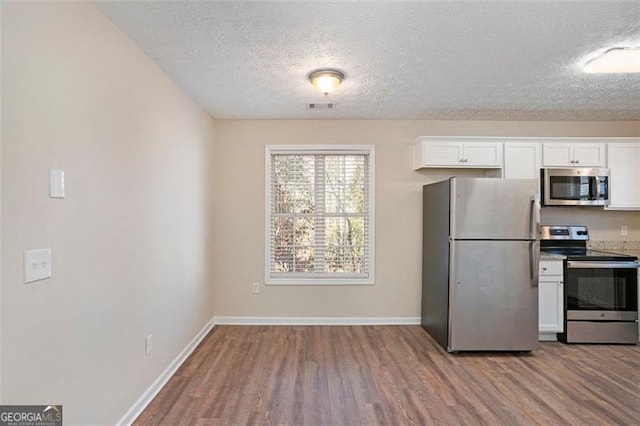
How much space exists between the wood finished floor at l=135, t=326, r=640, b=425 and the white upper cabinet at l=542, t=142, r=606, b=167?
1.93 m

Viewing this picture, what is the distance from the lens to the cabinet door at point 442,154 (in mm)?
3742

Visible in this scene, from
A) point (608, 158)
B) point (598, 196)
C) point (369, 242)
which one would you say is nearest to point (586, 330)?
point (598, 196)

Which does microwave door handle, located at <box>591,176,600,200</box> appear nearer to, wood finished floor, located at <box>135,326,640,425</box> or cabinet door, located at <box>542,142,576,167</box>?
cabinet door, located at <box>542,142,576,167</box>

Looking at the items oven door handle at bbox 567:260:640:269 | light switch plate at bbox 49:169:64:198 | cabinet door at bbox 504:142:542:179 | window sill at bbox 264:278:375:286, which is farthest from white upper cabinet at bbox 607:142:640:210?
light switch plate at bbox 49:169:64:198

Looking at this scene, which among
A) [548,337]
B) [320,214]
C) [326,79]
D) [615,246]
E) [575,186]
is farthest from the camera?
[320,214]

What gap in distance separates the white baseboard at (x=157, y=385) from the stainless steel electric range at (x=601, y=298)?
3809 millimetres

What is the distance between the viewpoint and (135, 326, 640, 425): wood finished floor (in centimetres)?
224

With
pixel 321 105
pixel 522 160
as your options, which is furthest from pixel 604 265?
pixel 321 105

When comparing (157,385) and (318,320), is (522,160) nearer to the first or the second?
(318,320)

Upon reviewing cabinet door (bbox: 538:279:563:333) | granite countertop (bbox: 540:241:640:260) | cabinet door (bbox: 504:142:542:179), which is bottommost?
cabinet door (bbox: 538:279:563:333)

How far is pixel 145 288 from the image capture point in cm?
234

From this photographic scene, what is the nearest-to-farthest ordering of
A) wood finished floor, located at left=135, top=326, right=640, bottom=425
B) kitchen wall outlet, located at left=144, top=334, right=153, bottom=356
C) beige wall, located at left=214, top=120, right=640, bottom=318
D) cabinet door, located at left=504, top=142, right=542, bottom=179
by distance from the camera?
wood finished floor, located at left=135, top=326, right=640, bottom=425
kitchen wall outlet, located at left=144, top=334, right=153, bottom=356
cabinet door, located at left=504, top=142, right=542, bottom=179
beige wall, located at left=214, top=120, right=640, bottom=318

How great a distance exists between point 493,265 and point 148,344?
9.92 ft

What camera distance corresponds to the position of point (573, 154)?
370cm
